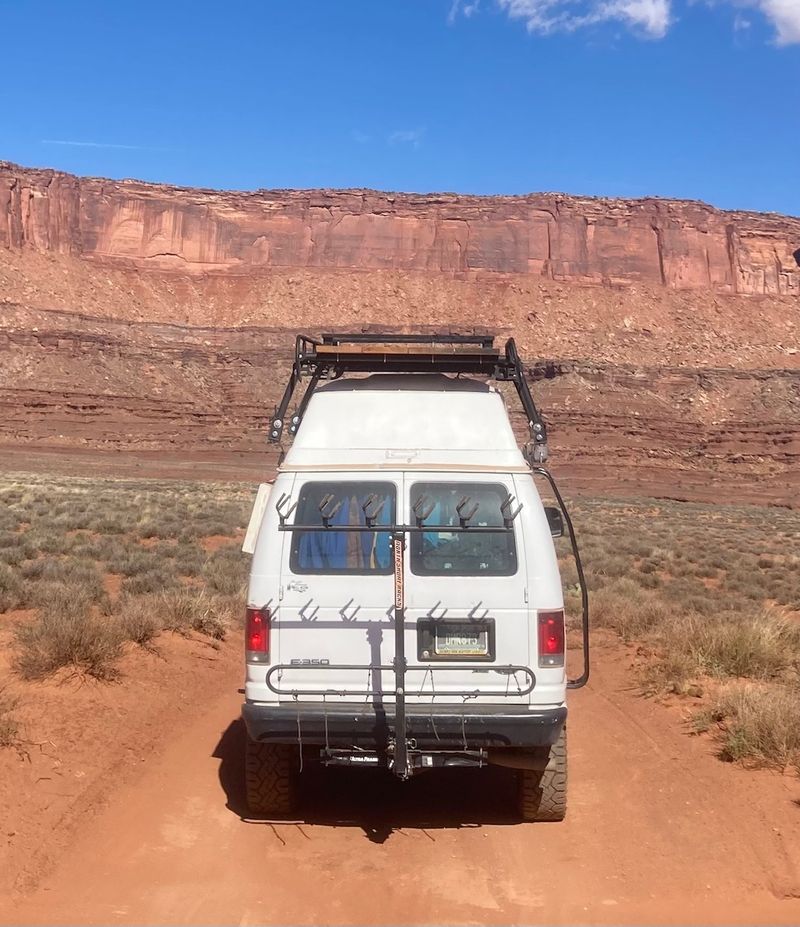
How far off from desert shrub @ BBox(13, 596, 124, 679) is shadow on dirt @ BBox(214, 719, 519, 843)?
181cm

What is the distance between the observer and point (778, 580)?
712 inches

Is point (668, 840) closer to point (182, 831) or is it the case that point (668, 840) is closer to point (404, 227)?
point (182, 831)

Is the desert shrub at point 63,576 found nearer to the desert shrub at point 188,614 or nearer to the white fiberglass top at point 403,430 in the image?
the desert shrub at point 188,614

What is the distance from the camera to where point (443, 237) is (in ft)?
328

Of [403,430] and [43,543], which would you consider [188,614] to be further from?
[43,543]

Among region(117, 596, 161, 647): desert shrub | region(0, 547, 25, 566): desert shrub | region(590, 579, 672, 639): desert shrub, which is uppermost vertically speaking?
region(0, 547, 25, 566): desert shrub

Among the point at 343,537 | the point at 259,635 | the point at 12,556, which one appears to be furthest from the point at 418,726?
the point at 12,556

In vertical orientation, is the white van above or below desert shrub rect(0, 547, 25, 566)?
above

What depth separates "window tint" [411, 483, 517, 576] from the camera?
528cm

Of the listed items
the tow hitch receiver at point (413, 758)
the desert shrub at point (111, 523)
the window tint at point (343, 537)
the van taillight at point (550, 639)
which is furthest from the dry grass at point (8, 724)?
the desert shrub at point (111, 523)

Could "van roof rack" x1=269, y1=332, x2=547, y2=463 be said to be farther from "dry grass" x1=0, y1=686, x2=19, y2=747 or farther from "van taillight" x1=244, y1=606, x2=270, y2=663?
"dry grass" x1=0, y1=686, x2=19, y2=747

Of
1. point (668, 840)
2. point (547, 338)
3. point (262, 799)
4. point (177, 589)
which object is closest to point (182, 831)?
point (262, 799)

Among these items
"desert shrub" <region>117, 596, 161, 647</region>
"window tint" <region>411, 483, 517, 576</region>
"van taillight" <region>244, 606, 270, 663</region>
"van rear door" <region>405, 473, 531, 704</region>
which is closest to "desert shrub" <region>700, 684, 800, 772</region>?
"van rear door" <region>405, 473, 531, 704</region>

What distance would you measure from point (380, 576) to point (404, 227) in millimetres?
98788
